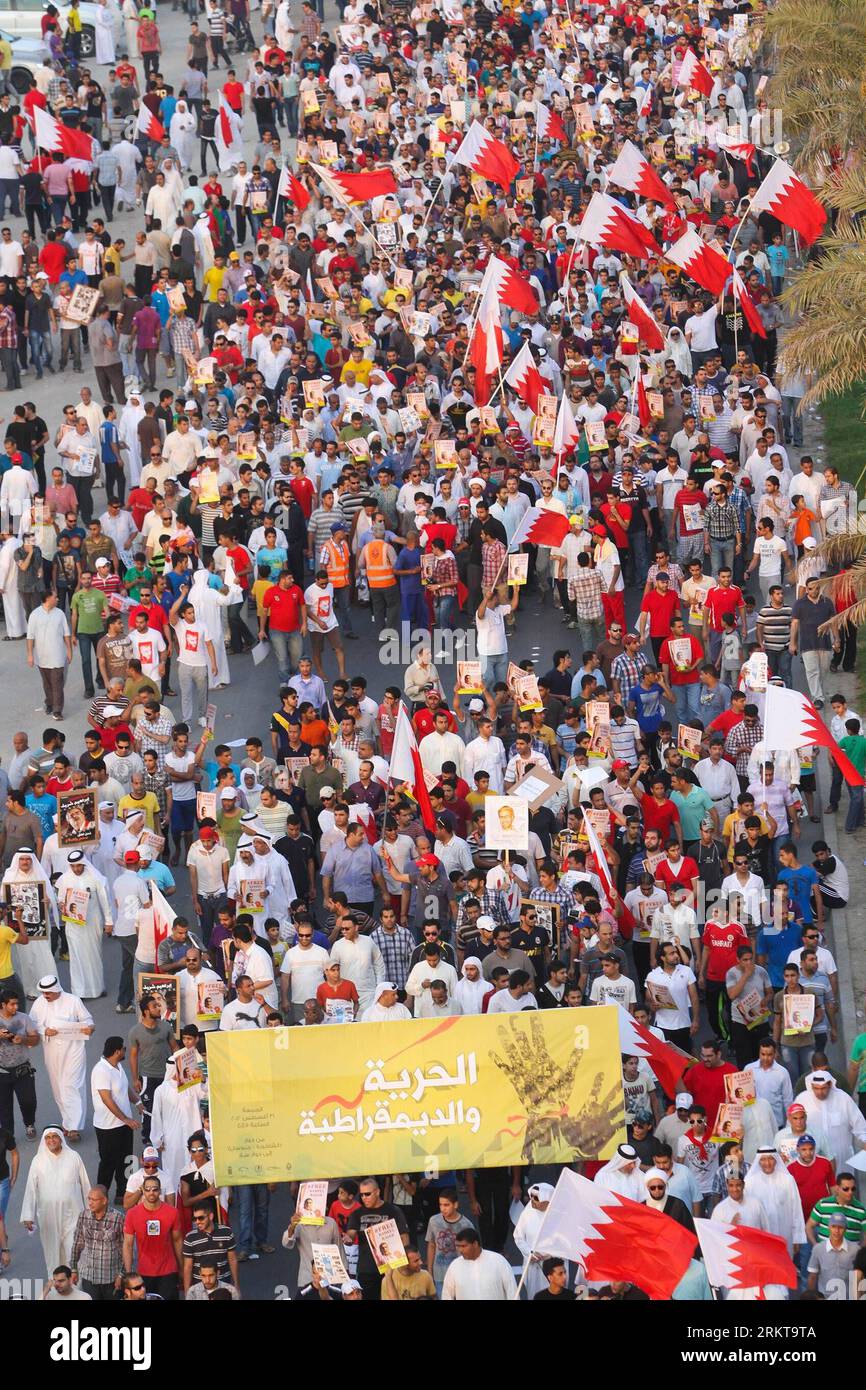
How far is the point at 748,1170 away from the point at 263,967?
4.00 metres

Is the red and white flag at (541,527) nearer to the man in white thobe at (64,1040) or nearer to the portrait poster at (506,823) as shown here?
the portrait poster at (506,823)

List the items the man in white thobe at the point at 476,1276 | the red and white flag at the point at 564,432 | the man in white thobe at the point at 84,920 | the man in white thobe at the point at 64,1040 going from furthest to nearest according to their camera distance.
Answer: the red and white flag at the point at 564,432 < the man in white thobe at the point at 84,920 < the man in white thobe at the point at 64,1040 < the man in white thobe at the point at 476,1276

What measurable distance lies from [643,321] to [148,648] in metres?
7.17

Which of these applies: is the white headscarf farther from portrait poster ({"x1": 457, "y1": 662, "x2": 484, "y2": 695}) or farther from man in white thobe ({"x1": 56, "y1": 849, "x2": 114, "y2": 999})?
portrait poster ({"x1": 457, "y1": 662, "x2": 484, "y2": 695})

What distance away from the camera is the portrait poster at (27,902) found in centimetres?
2122

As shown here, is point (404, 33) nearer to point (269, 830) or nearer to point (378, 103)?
point (378, 103)

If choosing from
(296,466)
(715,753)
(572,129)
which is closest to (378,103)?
(572,129)

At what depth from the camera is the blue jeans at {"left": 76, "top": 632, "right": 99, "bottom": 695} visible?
26484 mm

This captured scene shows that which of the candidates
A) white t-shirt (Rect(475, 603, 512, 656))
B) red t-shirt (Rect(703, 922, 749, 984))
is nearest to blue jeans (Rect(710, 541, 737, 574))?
white t-shirt (Rect(475, 603, 512, 656))

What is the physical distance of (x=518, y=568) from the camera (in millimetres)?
25906

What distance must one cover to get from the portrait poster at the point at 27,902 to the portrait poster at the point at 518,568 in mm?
6304

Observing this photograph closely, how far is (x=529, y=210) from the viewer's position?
35250 millimetres

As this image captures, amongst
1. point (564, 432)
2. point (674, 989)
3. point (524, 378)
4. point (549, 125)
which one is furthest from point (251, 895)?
point (549, 125)

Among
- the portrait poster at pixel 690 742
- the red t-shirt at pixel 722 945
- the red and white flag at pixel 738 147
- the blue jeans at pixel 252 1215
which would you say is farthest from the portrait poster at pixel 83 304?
the blue jeans at pixel 252 1215
